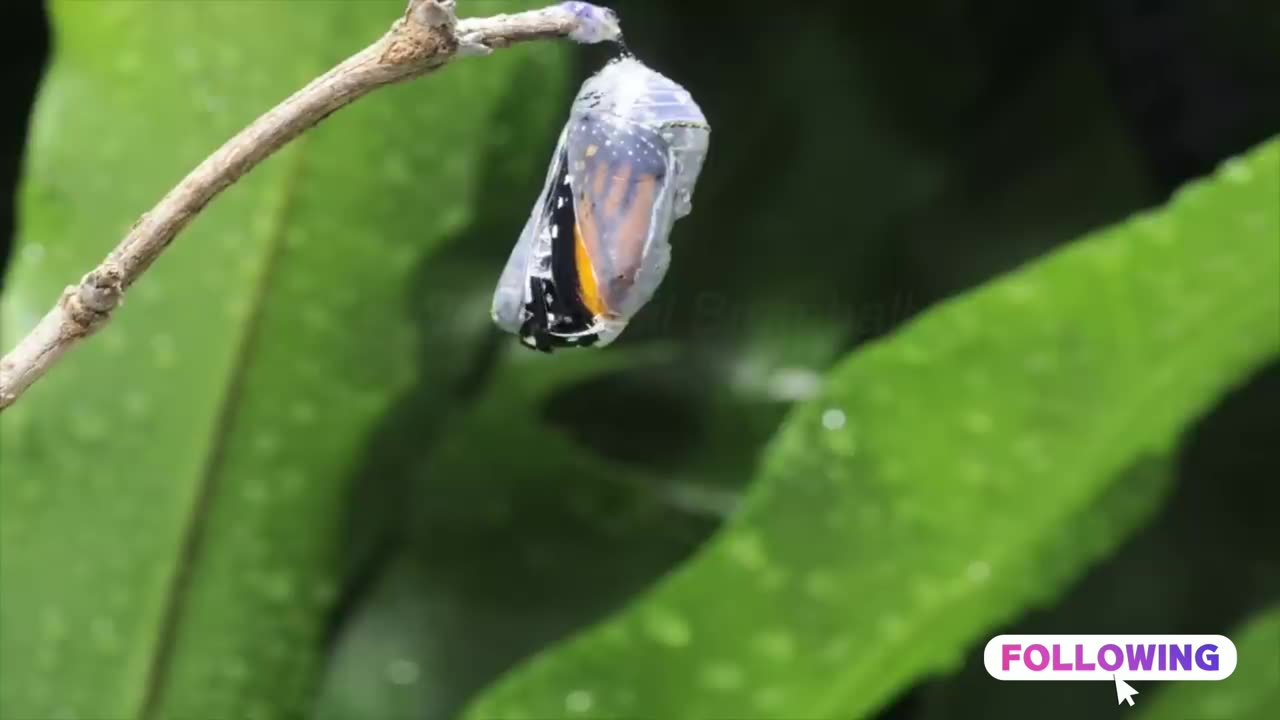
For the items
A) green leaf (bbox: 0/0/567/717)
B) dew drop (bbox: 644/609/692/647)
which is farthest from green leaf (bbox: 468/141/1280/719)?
green leaf (bbox: 0/0/567/717)

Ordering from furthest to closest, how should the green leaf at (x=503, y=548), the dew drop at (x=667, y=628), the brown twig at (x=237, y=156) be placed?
the green leaf at (x=503, y=548)
the dew drop at (x=667, y=628)
the brown twig at (x=237, y=156)

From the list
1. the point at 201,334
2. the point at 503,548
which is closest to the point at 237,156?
the point at 201,334

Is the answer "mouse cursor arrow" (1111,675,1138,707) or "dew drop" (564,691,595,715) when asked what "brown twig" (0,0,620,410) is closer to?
"dew drop" (564,691,595,715)

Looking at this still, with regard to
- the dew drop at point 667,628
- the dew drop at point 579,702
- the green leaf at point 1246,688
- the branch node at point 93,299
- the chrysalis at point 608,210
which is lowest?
the green leaf at point 1246,688

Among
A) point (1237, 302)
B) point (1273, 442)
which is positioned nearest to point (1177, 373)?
point (1237, 302)

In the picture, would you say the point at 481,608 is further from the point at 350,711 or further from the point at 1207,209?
the point at 1207,209

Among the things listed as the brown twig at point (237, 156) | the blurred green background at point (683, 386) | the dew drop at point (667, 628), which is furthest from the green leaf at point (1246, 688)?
the brown twig at point (237, 156)

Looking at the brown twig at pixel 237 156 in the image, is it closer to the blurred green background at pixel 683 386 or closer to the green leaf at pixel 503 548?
the blurred green background at pixel 683 386
